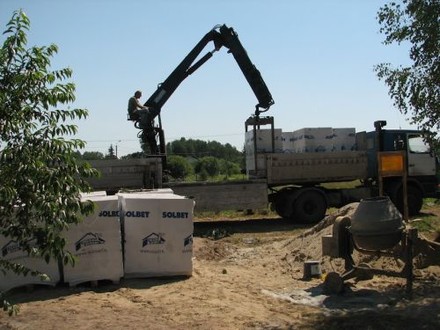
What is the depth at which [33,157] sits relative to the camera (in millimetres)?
4023

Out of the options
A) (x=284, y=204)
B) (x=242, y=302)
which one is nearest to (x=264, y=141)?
(x=284, y=204)

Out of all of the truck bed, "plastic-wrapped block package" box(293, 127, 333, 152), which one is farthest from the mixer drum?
"plastic-wrapped block package" box(293, 127, 333, 152)

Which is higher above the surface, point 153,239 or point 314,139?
point 314,139

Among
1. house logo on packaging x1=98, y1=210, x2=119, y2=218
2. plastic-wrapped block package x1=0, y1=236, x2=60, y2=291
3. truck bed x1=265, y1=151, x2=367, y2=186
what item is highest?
truck bed x1=265, y1=151, x2=367, y2=186

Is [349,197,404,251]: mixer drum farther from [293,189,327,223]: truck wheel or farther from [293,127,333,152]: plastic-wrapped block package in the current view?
[293,127,333,152]: plastic-wrapped block package

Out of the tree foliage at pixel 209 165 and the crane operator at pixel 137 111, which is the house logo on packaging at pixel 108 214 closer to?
the crane operator at pixel 137 111

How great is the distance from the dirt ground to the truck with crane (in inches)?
248

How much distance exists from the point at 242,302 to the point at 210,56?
12.2m

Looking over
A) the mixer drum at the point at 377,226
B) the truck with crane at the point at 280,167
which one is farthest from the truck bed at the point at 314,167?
the mixer drum at the point at 377,226

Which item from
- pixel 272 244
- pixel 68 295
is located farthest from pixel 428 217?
pixel 68 295

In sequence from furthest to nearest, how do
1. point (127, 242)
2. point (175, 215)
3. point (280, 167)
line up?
point (280, 167) → point (175, 215) → point (127, 242)

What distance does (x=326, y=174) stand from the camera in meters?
18.1

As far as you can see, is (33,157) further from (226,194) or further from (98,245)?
(226,194)

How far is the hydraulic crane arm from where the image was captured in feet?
59.9
